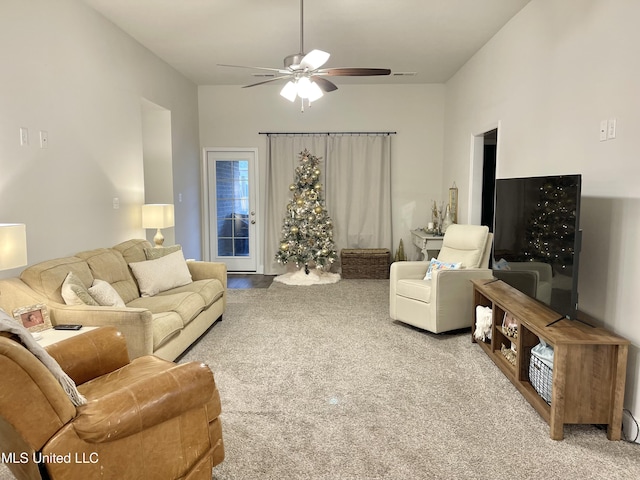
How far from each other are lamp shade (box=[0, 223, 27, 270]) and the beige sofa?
0.89ft

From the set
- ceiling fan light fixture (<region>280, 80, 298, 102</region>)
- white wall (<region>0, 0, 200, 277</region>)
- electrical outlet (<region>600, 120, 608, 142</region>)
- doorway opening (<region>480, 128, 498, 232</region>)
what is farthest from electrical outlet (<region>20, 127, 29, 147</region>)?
doorway opening (<region>480, 128, 498, 232</region>)

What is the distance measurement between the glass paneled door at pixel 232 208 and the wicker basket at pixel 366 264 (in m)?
1.60

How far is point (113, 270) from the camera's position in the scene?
374cm

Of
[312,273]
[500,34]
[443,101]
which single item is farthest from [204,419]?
[443,101]

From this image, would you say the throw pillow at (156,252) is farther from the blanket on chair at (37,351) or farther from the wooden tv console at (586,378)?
the wooden tv console at (586,378)

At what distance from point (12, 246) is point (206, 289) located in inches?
69.2

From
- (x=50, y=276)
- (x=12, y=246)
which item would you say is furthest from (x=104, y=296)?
(x=12, y=246)

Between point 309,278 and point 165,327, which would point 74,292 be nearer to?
point 165,327

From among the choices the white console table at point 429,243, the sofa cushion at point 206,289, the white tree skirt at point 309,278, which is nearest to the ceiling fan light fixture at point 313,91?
the sofa cushion at point 206,289

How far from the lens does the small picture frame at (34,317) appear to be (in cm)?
258

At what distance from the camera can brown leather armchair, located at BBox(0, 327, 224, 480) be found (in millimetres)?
1438

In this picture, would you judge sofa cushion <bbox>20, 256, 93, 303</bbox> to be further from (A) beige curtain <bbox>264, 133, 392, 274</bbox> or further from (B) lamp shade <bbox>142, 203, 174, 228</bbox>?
(A) beige curtain <bbox>264, 133, 392, 274</bbox>

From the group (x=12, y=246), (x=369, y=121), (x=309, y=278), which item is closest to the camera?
(x=12, y=246)

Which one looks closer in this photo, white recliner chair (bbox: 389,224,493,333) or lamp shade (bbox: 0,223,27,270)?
lamp shade (bbox: 0,223,27,270)
